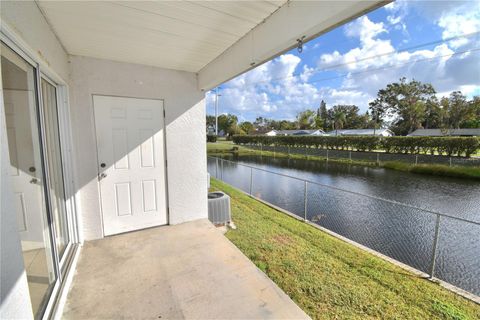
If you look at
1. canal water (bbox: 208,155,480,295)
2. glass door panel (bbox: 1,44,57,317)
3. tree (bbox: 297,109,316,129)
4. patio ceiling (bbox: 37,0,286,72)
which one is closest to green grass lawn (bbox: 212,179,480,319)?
canal water (bbox: 208,155,480,295)

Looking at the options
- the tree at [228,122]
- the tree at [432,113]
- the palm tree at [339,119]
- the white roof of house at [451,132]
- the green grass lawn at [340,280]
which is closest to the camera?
the green grass lawn at [340,280]

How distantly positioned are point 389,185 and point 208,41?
877 centimetres

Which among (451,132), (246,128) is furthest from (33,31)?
(246,128)

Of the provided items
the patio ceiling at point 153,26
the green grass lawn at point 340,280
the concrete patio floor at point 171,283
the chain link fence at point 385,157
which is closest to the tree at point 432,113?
the chain link fence at point 385,157

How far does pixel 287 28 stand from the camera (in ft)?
6.05

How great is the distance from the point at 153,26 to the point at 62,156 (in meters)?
1.93

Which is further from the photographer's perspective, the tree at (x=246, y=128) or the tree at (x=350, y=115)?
the tree at (x=246, y=128)

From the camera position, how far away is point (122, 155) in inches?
133

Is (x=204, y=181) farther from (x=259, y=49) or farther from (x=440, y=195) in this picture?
(x=440, y=195)

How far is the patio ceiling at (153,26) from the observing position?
1.82 meters

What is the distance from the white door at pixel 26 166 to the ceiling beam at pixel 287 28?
196 centimetres

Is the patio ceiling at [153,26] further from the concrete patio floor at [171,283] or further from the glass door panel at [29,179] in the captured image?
the concrete patio floor at [171,283]

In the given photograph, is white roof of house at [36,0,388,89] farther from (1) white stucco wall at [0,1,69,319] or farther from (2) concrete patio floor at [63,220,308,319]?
(2) concrete patio floor at [63,220,308,319]

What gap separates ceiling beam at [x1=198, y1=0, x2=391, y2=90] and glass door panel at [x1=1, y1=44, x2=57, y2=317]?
1.86 m
